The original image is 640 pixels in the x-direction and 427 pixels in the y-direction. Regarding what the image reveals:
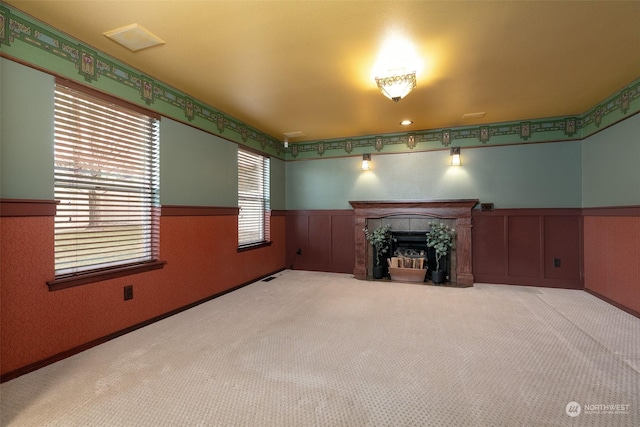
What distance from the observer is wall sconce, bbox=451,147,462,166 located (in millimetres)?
4688

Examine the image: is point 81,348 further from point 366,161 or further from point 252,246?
point 366,161

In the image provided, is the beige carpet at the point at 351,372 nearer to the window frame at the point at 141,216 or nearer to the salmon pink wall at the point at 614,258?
the salmon pink wall at the point at 614,258

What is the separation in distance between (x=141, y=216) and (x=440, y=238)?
13.7ft

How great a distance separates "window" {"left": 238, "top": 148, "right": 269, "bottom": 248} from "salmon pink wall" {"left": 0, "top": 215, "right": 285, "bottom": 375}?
63cm

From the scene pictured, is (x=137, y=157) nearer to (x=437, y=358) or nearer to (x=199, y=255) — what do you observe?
(x=199, y=255)

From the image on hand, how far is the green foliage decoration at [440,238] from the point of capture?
15.1 ft

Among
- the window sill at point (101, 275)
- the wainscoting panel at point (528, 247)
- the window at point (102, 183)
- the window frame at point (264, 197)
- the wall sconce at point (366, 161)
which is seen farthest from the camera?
the wall sconce at point (366, 161)

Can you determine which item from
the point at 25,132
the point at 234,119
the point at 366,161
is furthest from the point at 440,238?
the point at 25,132

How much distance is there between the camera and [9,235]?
1.98 metres

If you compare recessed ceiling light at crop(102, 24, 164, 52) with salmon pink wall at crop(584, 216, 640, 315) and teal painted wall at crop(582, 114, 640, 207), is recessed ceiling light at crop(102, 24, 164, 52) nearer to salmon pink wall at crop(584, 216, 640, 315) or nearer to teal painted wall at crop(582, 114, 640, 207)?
teal painted wall at crop(582, 114, 640, 207)

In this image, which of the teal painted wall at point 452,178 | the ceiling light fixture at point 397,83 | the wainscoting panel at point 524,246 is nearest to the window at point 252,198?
the teal painted wall at point 452,178

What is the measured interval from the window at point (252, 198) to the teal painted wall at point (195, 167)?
0.30m

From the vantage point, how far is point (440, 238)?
15.2 feet

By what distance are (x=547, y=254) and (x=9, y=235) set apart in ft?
20.2
